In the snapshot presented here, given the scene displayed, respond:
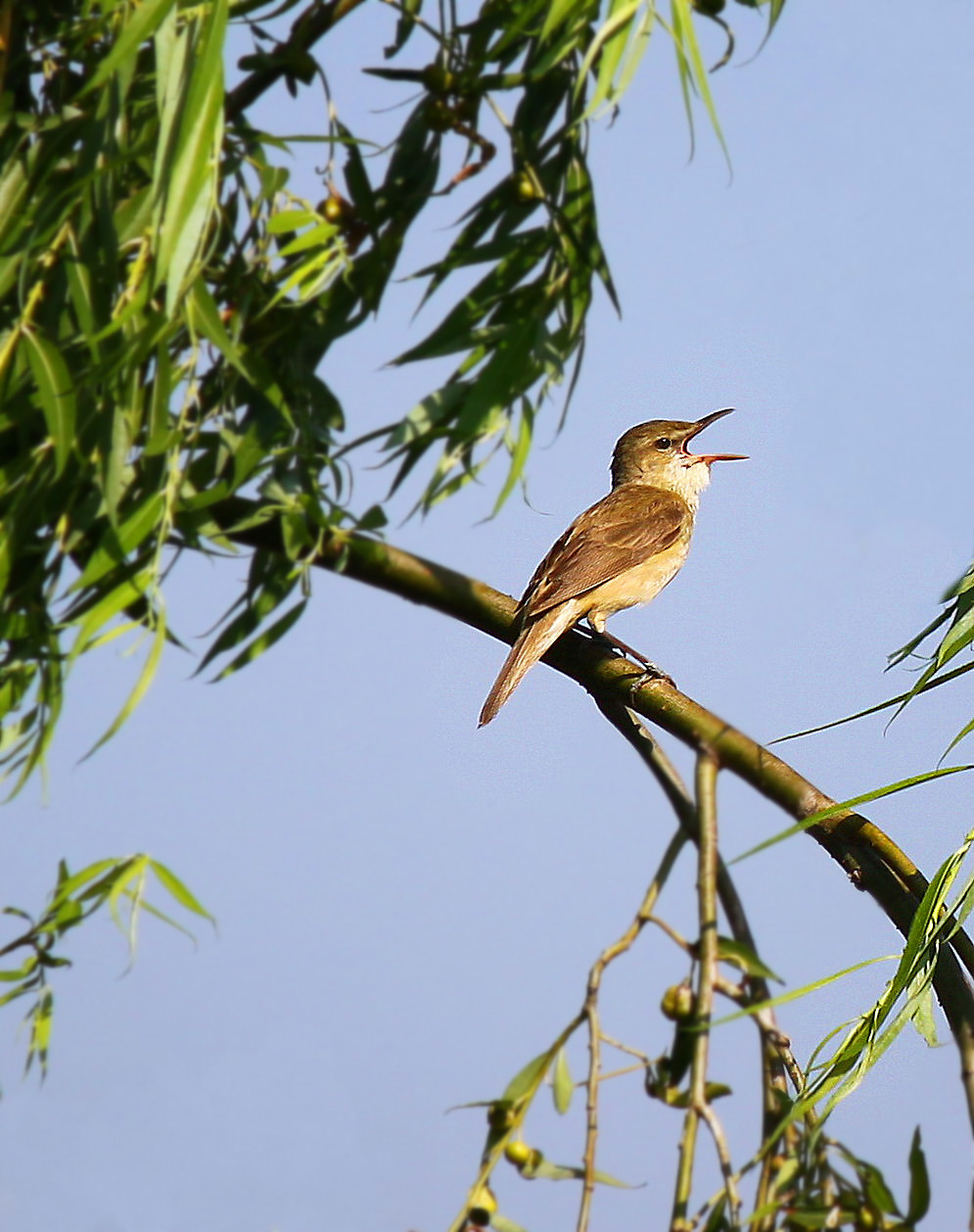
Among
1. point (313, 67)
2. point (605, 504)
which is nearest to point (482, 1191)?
point (313, 67)

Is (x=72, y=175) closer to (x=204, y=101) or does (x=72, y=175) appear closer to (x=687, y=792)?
(x=204, y=101)

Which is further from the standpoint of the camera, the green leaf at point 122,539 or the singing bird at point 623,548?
the singing bird at point 623,548

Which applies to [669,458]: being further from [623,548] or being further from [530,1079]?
[530,1079]

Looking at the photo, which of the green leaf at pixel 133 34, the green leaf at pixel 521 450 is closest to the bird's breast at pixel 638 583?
the green leaf at pixel 521 450

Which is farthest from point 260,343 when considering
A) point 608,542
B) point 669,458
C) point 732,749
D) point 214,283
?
point 669,458

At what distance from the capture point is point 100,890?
2633mm

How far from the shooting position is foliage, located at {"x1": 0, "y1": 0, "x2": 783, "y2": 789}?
2.39 metres

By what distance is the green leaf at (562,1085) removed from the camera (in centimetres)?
204

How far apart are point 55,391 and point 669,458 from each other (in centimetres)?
467

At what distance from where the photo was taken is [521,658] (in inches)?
177

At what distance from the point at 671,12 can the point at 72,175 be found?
97 centimetres

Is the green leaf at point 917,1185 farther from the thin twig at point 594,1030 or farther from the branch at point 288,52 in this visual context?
A: the branch at point 288,52

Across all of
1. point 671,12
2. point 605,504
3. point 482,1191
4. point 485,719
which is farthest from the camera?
point 605,504

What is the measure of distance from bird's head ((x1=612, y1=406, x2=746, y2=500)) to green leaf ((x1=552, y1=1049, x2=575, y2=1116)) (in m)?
4.83
